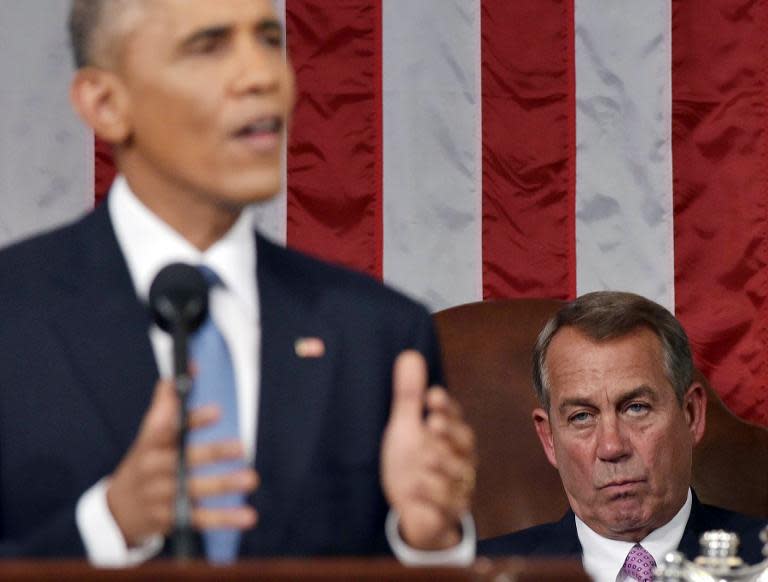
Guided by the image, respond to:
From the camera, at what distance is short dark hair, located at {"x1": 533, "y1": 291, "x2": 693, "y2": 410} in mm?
3258

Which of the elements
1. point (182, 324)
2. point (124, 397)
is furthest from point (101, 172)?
point (182, 324)

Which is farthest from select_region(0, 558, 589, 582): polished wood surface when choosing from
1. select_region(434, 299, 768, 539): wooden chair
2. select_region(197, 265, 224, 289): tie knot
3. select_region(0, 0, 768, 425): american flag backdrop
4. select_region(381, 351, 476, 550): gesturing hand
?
select_region(0, 0, 768, 425): american flag backdrop

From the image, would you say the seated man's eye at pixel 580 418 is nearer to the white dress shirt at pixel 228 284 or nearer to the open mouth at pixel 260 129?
the white dress shirt at pixel 228 284

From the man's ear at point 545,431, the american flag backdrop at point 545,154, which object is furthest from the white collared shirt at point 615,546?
the american flag backdrop at point 545,154

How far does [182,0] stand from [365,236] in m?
2.13

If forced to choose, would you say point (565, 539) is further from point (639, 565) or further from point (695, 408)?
point (695, 408)

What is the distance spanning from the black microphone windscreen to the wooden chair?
2.16 metres

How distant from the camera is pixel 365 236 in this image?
3.52m

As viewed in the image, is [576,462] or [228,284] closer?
[228,284]

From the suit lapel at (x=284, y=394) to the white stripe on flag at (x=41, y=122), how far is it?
6.45 feet

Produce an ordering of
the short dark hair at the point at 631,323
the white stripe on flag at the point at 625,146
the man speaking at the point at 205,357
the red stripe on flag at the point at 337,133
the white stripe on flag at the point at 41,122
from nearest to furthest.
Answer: the man speaking at the point at 205,357, the short dark hair at the point at 631,323, the white stripe on flag at the point at 41,122, the red stripe on flag at the point at 337,133, the white stripe on flag at the point at 625,146

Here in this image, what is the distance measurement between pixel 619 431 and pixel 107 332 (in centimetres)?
190

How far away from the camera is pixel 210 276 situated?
55.3 inches

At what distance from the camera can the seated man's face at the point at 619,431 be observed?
123 inches
